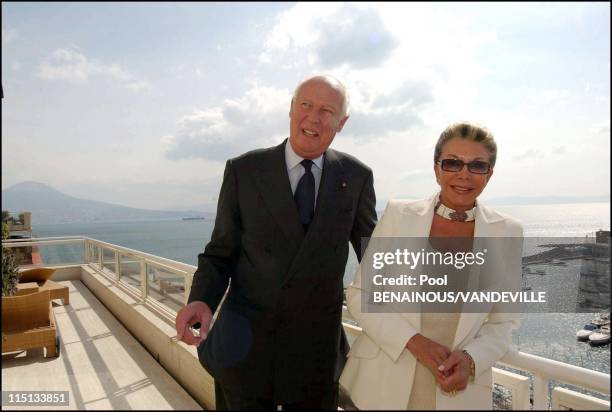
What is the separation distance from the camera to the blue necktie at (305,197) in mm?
1586

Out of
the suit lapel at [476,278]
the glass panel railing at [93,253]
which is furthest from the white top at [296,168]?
the glass panel railing at [93,253]

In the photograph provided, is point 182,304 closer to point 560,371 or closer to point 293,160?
point 293,160

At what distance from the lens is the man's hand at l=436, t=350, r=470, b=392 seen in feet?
3.98

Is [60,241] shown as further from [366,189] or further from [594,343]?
[594,343]

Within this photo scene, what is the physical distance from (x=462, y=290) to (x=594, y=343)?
52467mm

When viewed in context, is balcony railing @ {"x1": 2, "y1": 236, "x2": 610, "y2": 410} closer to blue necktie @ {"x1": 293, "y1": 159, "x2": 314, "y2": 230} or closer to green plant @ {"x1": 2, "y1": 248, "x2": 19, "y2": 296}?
green plant @ {"x1": 2, "y1": 248, "x2": 19, "y2": 296}

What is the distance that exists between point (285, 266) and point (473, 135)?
764 mm

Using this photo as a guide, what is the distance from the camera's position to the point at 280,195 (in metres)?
1.59

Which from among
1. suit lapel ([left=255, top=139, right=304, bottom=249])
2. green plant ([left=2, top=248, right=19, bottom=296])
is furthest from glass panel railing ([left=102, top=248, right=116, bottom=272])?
suit lapel ([left=255, top=139, right=304, bottom=249])

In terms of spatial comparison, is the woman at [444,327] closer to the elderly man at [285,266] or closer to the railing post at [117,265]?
the elderly man at [285,266]

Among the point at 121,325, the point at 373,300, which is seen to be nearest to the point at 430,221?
the point at 373,300

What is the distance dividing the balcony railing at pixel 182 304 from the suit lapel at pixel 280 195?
0.56 meters

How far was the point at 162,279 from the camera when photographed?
5004mm

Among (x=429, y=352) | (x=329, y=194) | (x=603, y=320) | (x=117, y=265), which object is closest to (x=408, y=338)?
(x=429, y=352)
